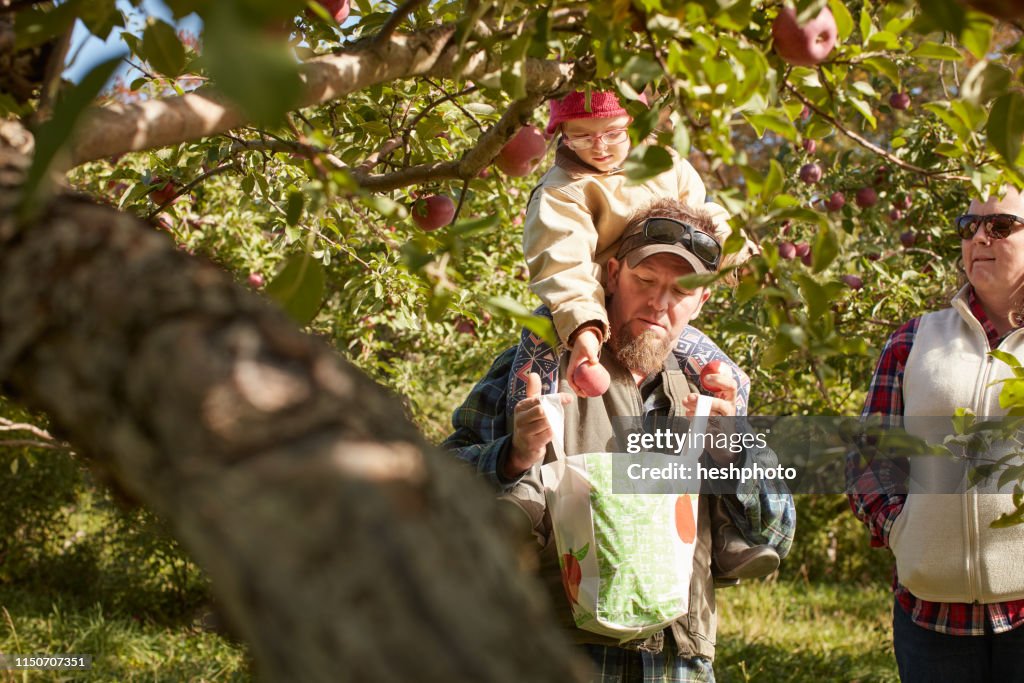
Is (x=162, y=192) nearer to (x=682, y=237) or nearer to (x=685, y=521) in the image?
(x=682, y=237)

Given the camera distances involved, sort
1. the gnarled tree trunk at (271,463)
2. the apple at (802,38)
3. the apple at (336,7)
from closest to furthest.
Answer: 1. the gnarled tree trunk at (271,463)
2. the apple at (802,38)
3. the apple at (336,7)

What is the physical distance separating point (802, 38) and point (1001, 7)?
457mm

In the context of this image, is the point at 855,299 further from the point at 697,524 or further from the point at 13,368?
the point at 13,368

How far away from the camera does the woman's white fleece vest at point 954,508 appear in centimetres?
210

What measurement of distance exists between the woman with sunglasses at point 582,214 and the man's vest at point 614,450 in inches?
4.2

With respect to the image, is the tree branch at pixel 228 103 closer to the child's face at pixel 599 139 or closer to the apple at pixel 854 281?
the child's face at pixel 599 139

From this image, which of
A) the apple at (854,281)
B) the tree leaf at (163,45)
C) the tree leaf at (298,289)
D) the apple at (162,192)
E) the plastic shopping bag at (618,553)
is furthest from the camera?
the apple at (854,281)

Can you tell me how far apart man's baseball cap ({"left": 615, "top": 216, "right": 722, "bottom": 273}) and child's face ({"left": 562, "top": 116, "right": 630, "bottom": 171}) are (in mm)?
183

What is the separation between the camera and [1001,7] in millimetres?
722

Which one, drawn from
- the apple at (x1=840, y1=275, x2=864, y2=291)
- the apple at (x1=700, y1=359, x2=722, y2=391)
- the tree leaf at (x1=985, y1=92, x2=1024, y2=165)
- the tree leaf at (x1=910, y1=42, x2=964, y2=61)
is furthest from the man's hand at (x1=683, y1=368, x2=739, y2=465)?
the apple at (x1=840, y1=275, x2=864, y2=291)

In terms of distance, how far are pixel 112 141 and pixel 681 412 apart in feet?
4.43

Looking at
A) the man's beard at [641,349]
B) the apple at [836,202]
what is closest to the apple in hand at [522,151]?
the man's beard at [641,349]

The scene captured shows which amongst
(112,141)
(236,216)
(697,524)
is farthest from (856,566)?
(112,141)

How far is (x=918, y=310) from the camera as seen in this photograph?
3943 millimetres
